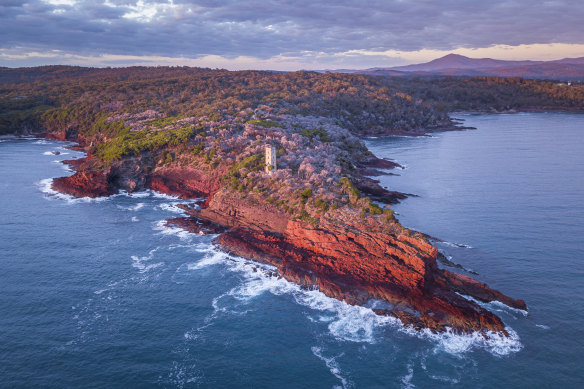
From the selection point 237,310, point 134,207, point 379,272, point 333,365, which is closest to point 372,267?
point 379,272

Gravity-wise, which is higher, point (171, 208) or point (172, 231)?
point (171, 208)

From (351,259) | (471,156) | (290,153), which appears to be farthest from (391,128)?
(351,259)

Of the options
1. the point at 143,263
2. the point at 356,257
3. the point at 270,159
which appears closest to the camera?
the point at 356,257

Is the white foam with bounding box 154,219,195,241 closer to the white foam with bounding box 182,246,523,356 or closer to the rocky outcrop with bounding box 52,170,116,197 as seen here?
the white foam with bounding box 182,246,523,356

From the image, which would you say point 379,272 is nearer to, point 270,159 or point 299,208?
point 299,208

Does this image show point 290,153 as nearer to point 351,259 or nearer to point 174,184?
point 174,184

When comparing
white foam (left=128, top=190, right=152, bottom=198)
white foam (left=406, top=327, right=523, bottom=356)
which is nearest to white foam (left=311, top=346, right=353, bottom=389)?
white foam (left=406, top=327, right=523, bottom=356)
